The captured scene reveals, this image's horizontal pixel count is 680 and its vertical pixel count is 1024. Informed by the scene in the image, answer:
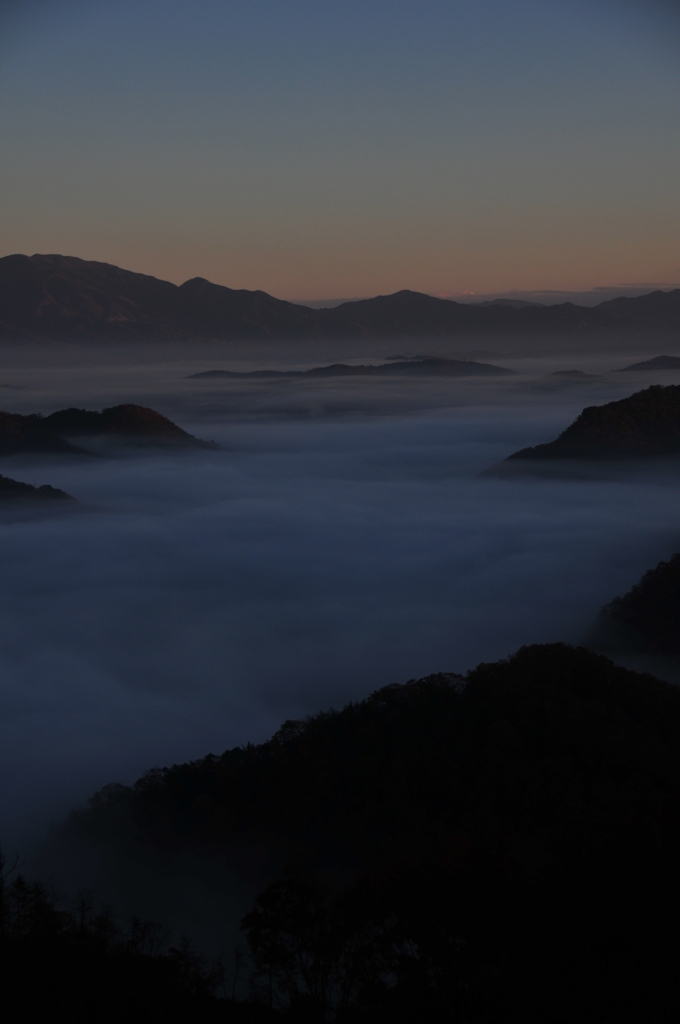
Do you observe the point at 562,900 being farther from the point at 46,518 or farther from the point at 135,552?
the point at 46,518

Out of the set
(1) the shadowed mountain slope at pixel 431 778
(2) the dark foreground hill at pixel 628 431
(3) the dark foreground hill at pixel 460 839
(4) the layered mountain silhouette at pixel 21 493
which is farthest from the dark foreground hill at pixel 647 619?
(4) the layered mountain silhouette at pixel 21 493

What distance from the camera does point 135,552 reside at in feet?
172

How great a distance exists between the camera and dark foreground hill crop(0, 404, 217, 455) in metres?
81.8

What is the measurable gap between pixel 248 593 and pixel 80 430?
5195 cm

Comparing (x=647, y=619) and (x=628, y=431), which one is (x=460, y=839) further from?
(x=628, y=431)

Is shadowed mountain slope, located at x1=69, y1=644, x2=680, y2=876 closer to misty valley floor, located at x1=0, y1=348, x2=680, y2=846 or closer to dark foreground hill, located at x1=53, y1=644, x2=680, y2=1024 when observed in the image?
dark foreground hill, located at x1=53, y1=644, x2=680, y2=1024

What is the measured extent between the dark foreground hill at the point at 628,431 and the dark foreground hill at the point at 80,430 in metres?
44.8

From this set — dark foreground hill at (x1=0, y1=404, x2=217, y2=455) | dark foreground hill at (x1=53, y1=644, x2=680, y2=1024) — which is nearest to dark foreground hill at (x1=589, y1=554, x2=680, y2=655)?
dark foreground hill at (x1=53, y1=644, x2=680, y2=1024)

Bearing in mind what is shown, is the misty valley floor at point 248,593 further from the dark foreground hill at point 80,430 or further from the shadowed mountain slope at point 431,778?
the shadowed mountain slope at point 431,778

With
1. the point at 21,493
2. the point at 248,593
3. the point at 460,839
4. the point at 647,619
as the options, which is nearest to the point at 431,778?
the point at 460,839

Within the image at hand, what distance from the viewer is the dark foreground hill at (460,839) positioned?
9.72 metres

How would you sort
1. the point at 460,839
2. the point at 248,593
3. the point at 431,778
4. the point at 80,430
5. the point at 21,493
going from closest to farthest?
Answer: 1. the point at 460,839
2. the point at 431,778
3. the point at 248,593
4. the point at 21,493
5. the point at 80,430

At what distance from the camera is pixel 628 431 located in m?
70.9

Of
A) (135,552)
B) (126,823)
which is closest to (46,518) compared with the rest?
(135,552)
